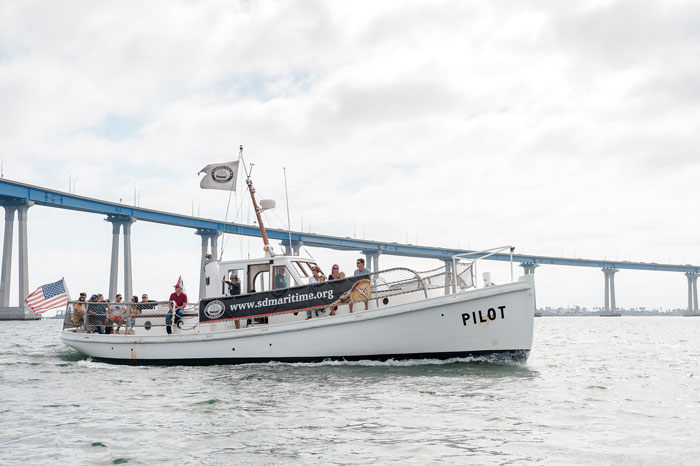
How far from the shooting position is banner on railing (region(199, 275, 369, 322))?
1526 centimetres

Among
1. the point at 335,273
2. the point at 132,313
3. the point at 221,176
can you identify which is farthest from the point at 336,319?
the point at 132,313

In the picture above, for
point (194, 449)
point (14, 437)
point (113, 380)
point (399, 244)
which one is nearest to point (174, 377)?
point (113, 380)

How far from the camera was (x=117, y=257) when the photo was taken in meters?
A: 91.8

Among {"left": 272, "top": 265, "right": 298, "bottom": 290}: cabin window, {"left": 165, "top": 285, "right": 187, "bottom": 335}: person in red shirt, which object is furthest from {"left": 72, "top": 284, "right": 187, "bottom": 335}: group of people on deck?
{"left": 272, "top": 265, "right": 298, "bottom": 290}: cabin window

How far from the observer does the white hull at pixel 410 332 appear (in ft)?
47.2

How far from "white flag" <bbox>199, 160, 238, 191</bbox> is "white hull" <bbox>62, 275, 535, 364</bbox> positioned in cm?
487

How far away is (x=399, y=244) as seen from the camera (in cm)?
11081

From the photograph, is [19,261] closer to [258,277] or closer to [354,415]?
[258,277]

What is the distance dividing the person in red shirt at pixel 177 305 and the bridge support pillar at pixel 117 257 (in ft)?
244

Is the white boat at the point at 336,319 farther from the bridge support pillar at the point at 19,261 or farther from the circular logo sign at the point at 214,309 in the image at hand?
the bridge support pillar at the point at 19,261

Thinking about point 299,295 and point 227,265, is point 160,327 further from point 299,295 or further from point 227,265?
point 299,295

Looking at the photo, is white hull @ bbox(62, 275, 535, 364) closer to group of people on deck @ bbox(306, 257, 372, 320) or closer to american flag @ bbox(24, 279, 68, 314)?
group of people on deck @ bbox(306, 257, 372, 320)

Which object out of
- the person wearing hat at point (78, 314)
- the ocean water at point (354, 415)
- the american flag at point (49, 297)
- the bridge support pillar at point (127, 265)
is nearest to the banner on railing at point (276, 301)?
the ocean water at point (354, 415)

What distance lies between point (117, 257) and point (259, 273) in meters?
81.9
